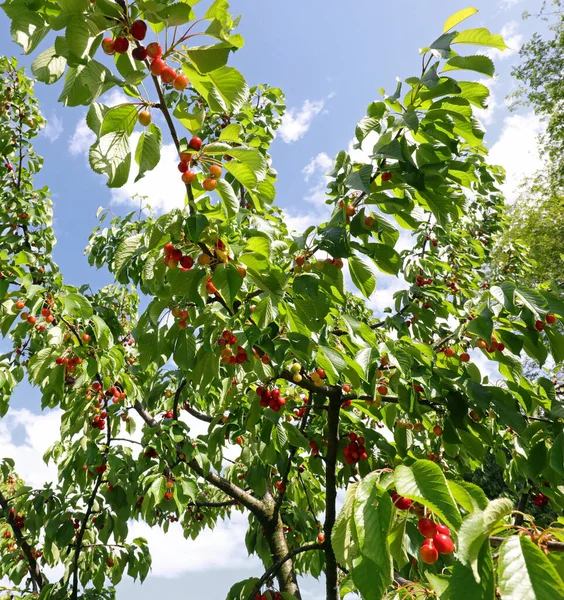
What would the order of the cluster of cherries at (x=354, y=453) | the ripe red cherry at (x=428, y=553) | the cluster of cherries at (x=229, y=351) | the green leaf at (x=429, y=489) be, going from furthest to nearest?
the cluster of cherries at (x=354, y=453) < the cluster of cherries at (x=229, y=351) < the ripe red cherry at (x=428, y=553) < the green leaf at (x=429, y=489)

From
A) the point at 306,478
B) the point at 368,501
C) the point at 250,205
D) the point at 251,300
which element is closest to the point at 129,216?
the point at 250,205

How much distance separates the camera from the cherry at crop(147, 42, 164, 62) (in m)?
1.29

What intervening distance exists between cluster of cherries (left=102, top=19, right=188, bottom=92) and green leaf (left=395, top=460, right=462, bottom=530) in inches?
48.4

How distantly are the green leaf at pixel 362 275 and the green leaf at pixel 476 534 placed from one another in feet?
3.84

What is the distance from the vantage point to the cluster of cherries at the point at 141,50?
4.13 feet

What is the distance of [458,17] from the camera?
1.46 metres

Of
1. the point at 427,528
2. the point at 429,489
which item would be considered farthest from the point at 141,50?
the point at 427,528

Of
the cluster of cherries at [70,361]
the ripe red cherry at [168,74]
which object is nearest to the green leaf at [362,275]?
the ripe red cherry at [168,74]

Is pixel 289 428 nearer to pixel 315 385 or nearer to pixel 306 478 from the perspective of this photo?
pixel 315 385

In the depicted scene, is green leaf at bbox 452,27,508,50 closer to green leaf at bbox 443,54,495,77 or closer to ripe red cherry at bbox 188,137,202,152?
green leaf at bbox 443,54,495,77

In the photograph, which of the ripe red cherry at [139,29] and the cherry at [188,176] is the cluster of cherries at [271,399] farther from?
the ripe red cherry at [139,29]

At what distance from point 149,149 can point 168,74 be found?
0.77 ft

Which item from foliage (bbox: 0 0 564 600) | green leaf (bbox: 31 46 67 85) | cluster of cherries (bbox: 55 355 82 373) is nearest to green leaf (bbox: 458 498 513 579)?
foliage (bbox: 0 0 564 600)

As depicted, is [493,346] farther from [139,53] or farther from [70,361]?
[70,361]
